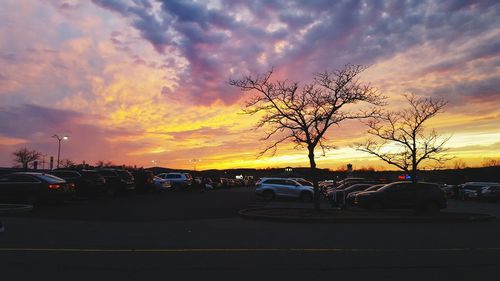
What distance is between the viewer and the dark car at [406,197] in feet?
78.6

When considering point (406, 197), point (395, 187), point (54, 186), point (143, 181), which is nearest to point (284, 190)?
point (143, 181)

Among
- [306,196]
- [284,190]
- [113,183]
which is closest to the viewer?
[113,183]

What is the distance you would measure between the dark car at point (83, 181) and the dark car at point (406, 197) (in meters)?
15.0

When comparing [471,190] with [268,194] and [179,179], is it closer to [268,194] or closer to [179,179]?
[268,194]

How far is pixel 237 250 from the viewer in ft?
35.4

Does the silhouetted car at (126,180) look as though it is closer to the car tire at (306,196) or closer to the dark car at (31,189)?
the dark car at (31,189)

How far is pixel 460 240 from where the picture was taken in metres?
13.4

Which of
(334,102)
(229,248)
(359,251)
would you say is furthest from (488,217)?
(229,248)

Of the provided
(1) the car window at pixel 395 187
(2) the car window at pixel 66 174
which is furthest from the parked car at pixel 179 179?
(1) the car window at pixel 395 187

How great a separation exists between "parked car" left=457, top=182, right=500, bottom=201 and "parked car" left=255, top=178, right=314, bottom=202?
16.0 m

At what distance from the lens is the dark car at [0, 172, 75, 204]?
22.1 meters

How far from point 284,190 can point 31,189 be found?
751 inches

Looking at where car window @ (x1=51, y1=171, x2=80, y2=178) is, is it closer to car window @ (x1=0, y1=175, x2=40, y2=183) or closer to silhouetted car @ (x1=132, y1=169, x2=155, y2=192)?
car window @ (x1=0, y1=175, x2=40, y2=183)

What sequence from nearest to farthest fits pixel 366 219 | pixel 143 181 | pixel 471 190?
pixel 366 219 < pixel 143 181 < pixel 471 190
